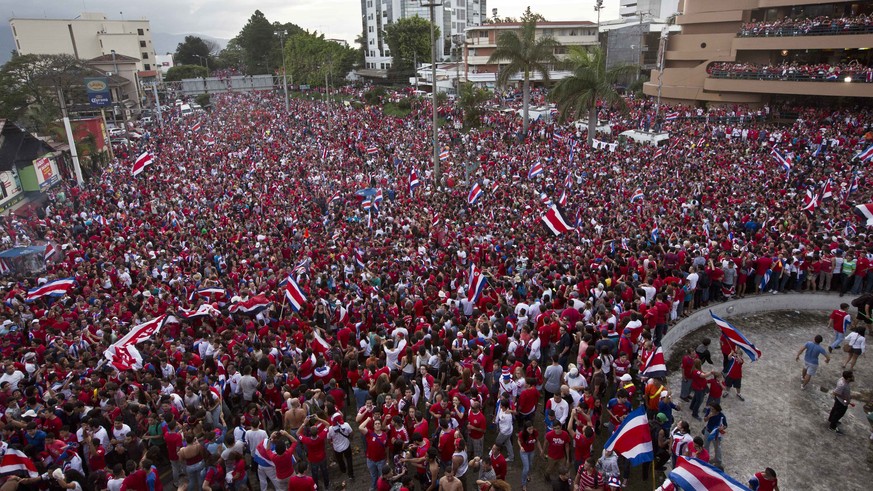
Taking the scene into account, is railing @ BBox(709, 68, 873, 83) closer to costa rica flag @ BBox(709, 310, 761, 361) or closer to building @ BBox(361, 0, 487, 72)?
costa rica flag @ BBox(709, 310, 761, 361)

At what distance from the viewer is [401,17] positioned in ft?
278

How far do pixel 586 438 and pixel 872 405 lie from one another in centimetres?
669

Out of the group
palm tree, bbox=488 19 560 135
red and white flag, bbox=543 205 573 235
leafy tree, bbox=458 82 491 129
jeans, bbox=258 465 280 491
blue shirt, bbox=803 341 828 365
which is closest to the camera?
jeans, bbox=258 465 280 491

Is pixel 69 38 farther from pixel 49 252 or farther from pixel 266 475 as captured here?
pixel 266 475

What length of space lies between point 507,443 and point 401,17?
86.3 metres

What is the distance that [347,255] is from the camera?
15477mm

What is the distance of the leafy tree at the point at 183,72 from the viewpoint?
90287 mm

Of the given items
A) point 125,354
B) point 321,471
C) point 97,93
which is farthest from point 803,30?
point 97,93

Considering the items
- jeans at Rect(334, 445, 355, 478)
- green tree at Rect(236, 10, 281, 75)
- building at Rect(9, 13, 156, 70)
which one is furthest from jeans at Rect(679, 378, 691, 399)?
green tree at Rect(236, 10, 281, 75)

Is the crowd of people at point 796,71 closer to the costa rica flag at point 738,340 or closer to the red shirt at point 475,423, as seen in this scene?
the costa rica flag at point 738,340

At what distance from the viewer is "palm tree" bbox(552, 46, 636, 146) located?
2875 cm

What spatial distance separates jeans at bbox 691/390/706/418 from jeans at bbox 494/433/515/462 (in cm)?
339

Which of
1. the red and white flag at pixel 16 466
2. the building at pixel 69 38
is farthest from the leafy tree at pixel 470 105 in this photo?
the building at pixel 69 38

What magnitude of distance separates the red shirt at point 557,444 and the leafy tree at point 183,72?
97.5 metres
